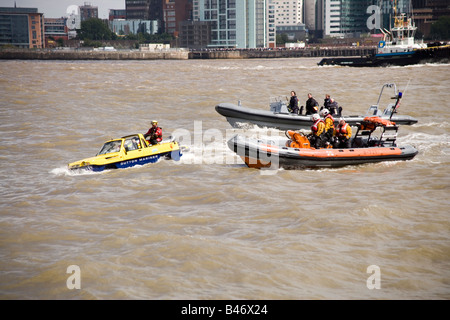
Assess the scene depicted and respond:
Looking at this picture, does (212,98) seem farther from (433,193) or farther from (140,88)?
(433,193)

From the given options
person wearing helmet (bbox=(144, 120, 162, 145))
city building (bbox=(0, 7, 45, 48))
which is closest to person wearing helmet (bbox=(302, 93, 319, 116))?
person wearing helmet (bbox=(144, 120, 162, 145))

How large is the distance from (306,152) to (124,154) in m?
5.01

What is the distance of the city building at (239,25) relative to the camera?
15112 centimetres

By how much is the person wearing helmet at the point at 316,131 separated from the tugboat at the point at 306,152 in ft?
0.57

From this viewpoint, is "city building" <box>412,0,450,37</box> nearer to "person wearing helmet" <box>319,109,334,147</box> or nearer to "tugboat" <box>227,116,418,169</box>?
Answer: "tugboat" <box>227,116,418,169</box>

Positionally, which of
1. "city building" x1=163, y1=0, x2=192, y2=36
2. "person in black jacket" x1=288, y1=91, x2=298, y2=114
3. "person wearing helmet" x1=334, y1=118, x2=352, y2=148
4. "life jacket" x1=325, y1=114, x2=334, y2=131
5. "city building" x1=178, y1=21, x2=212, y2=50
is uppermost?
"city building" x1=163, y1=0, x2=192, y2=36

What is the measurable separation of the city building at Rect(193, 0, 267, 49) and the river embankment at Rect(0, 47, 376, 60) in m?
19.4

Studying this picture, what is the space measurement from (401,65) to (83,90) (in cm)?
3842

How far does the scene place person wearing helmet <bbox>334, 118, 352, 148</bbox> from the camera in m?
14.4

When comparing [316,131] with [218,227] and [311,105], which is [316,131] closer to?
[218,227]

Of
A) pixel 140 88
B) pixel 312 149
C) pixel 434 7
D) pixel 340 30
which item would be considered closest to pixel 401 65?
pixel 140 88

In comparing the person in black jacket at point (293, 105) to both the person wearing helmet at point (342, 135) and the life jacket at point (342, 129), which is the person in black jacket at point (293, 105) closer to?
the person wearing helmet at point (342, 135)

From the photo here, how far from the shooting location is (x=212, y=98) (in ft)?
110

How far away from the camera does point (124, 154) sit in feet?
47.2
